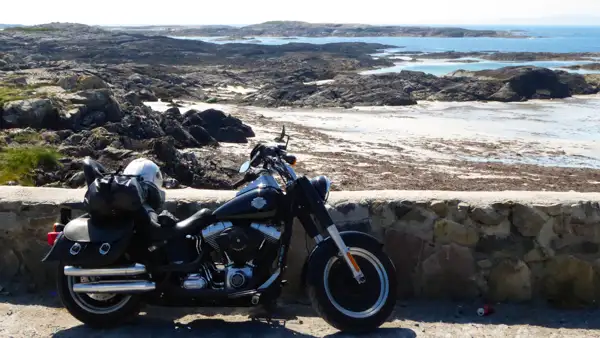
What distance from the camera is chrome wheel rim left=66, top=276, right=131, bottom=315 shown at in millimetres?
4336

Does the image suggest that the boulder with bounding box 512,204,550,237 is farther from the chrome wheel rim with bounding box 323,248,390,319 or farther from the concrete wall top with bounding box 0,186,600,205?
the chrome wheel rim with bounding box 323,248,390,319

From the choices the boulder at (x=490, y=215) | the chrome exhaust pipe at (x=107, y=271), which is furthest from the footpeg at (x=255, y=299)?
the boulder at (x=490, y=215)

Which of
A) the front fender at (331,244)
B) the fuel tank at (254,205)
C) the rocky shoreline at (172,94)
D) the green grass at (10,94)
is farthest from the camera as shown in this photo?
the green grass at (10,94)

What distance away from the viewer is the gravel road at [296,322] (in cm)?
433

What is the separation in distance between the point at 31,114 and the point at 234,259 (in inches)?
622

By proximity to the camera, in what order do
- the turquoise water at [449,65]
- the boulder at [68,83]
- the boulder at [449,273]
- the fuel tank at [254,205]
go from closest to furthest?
the fuel tank at [254,205] < the boulder at [449,273] < the boulder at [68,83] < the turquoise water at [449,65]

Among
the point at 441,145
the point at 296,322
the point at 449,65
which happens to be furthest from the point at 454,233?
the point at 449,65

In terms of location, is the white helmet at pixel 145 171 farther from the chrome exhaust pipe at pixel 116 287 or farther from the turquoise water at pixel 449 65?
the turquoise water at pixel 449 65

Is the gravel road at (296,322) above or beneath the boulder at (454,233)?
beneath

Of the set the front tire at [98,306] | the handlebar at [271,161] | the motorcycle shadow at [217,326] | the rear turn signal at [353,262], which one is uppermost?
the handlebar at [271,161]

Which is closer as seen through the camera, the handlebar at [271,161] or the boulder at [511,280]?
the handlebar at [271,161]

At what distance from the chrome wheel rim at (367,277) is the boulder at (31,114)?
1579 cm

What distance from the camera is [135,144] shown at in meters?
17.7

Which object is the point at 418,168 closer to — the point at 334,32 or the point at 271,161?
the point at 271,161
